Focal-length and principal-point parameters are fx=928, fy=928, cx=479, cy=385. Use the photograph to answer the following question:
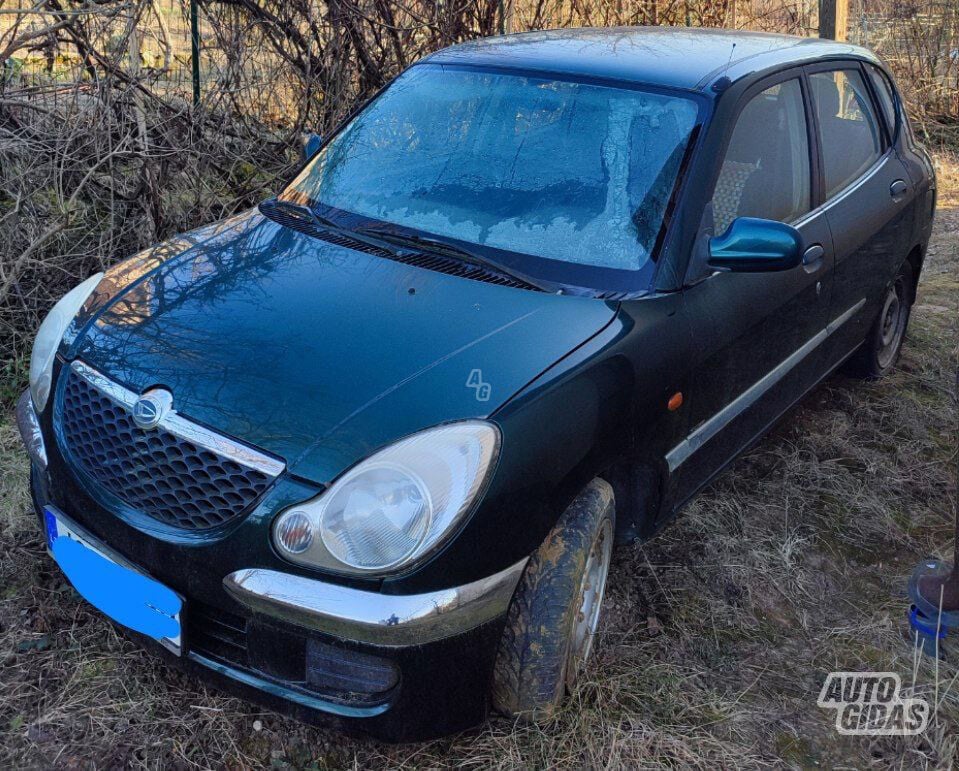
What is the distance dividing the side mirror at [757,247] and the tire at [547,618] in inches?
29.7

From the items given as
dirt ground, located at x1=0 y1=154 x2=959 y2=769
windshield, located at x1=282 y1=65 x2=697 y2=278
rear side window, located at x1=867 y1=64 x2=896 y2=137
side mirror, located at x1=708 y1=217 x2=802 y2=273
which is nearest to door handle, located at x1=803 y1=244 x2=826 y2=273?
side mirror, located at x1=708 y1=217 x2=802 y2=273

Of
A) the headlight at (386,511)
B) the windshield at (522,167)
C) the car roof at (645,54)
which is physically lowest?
the headlight at (386,511)

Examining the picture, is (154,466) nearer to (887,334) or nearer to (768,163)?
(768,163)

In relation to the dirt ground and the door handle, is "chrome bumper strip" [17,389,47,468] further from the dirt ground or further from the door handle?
the door handle

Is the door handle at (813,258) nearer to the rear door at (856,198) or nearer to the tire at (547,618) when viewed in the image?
the rear door at (856,198)

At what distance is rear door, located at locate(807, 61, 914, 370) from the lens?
339 cm

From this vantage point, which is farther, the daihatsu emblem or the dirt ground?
the dirt ground

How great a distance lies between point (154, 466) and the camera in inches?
80.0

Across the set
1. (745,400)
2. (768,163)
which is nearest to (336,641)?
(745,400)

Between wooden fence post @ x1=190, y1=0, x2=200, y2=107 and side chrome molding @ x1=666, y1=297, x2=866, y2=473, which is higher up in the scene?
wooden fence post @ x1=190, y1=0, x2=200, y2=107

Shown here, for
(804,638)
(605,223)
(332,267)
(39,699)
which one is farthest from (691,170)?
(39,699)

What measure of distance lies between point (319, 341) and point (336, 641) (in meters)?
0.71

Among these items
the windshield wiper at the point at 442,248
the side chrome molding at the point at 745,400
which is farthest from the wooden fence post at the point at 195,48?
the side chrome molding at the point at 745,400

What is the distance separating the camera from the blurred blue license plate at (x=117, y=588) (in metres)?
2.03
